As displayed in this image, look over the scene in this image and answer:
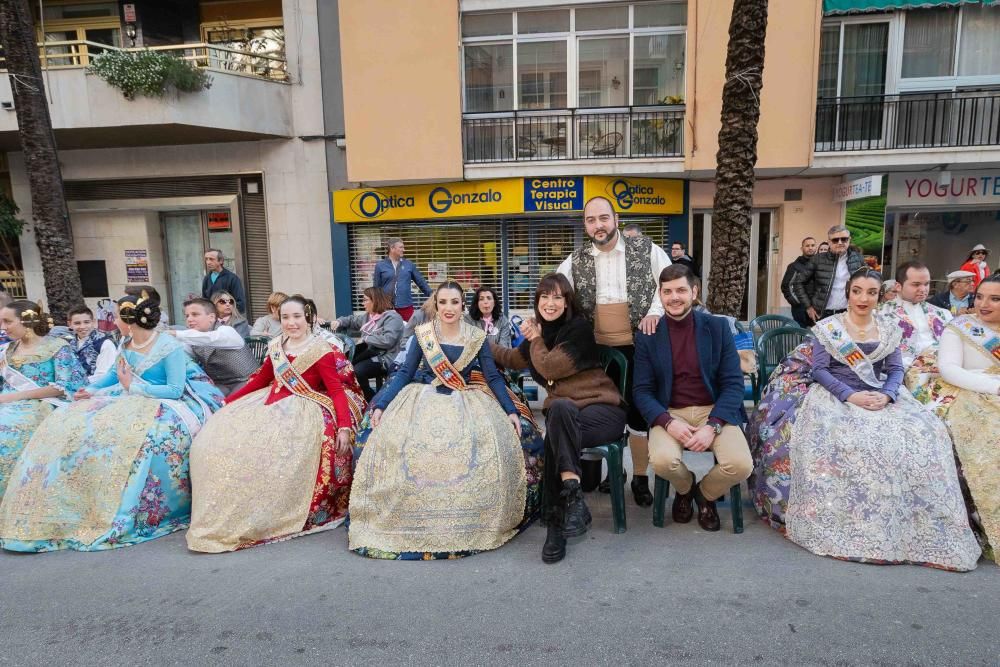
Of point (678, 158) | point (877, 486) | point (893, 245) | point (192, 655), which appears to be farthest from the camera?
point (893, 245)

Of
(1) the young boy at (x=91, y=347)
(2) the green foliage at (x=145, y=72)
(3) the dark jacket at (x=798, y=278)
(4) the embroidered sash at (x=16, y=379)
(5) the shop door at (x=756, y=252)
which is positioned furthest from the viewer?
(5) the shop door at (x=756, y=252)

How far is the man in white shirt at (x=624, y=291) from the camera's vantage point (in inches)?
178

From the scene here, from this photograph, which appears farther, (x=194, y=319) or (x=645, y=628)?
(x=194, y=319)

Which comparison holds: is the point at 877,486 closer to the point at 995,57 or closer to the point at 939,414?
the point at 939,414

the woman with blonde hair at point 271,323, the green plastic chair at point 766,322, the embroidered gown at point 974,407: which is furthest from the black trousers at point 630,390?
the woman with blonde hair at point 271,323

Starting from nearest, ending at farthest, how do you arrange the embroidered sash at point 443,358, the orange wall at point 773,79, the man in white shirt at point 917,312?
the embroidered sash at point 443,358, the man in white shirt at point 917,312, the orange wall at point 773,79

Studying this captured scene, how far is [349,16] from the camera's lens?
12156 mm

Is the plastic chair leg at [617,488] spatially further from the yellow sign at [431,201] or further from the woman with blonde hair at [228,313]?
the yellow sign at [431,201]

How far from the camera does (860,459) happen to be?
139 inches

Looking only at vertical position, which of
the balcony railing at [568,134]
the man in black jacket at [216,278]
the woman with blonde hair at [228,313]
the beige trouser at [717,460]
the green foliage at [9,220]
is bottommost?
the beige trouser at [717,460]

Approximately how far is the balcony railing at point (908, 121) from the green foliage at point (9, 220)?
1668 centimetres

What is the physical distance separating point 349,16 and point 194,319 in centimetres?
938

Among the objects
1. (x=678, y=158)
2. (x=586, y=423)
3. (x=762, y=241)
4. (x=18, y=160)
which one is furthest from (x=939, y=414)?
(x=18, y=160)

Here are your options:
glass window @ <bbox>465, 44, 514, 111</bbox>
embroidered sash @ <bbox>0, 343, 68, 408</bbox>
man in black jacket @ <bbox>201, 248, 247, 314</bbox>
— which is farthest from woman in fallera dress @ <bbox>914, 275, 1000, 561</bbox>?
glass window @ <bbox>465, 44, 514, 111</bbox>
